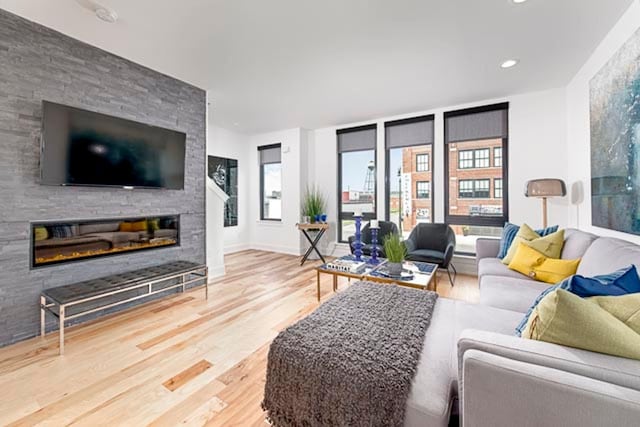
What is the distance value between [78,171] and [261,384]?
96.3 inches

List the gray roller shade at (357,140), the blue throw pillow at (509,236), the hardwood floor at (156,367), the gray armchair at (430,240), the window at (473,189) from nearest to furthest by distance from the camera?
the hardwood floor at (156,367), the blue throw pillow at (509,236), the gray armchair at (430,240), the window at (473,189), the gray roller shade at (357,140)

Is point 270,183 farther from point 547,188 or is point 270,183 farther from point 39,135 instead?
point 547,188

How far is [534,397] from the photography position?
0.79 meters

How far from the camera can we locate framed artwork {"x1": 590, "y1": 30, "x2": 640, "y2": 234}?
1957mm

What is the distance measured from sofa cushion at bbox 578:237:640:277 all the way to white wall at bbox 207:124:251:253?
530 cm

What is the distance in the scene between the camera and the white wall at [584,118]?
2.13m

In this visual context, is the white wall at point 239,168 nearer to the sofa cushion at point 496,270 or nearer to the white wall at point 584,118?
the sofa cushion at point 496,270

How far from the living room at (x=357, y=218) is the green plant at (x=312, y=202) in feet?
3.88

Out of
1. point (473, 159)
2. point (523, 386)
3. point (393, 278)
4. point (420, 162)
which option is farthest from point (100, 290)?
point (473, 159)

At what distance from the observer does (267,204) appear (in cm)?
634

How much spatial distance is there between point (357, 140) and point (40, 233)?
4.56m

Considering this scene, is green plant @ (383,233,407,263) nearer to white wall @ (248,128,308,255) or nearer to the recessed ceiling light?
the recessed ceiling light

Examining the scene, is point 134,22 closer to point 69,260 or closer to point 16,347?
point 69,260

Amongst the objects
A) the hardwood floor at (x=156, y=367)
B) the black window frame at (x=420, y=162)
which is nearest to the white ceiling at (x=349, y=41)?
the black window frame at (x=420, y=162)
